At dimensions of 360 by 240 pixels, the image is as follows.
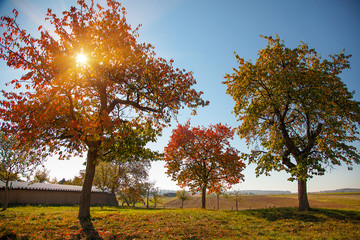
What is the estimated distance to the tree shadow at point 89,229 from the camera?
8398 millimetres

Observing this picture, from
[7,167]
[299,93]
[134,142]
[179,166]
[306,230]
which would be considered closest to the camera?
[306,230]

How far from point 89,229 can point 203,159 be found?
19.9m

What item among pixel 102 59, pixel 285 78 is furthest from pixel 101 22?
pixel 285 78

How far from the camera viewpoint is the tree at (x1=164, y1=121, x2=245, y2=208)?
2642cm

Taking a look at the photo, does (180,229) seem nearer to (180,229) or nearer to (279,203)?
(180,229)

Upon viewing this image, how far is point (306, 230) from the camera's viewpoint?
1133 cm

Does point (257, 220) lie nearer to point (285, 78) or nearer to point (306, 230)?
point (306, 230)

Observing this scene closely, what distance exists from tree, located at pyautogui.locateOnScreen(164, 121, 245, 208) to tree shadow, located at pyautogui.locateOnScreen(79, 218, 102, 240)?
1631cm

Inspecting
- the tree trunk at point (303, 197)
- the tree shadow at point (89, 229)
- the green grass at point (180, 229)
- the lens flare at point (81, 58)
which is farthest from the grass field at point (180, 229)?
the lens flare at point (81, 58)

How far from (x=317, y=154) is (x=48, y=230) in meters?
21.1

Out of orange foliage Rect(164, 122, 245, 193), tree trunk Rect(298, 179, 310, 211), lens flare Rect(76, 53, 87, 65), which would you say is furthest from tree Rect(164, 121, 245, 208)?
lens flare Rect(76, 53, 87, 65)

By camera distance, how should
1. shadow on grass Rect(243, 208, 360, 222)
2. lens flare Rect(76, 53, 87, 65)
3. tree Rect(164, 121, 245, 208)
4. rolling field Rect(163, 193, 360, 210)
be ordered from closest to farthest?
lens flare Rect(76, 53, 87, 65), shadow on grass Rect(243, 208, 360, 222), tree Rect(164, 121, 245, 208), rolling field Rect(163, 193, 360, 210)

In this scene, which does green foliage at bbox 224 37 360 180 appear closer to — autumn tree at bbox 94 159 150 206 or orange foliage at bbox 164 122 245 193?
orange foliage at bbox 164 122 245 193

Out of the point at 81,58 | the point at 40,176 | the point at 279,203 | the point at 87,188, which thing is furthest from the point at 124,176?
the point at 279,203
